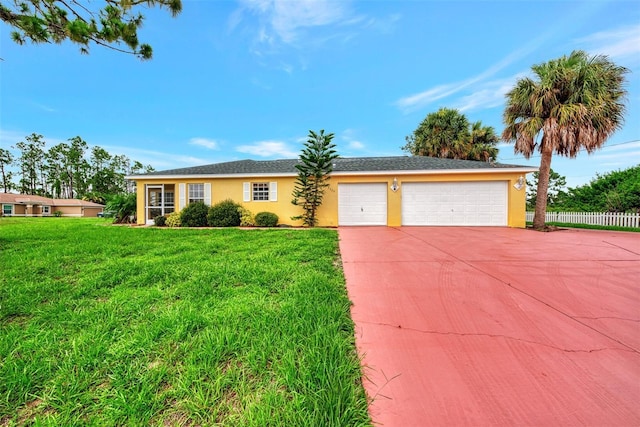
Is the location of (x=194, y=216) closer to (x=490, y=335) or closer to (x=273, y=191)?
(x=273, y=191)

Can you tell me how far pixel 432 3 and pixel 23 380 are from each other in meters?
12.1

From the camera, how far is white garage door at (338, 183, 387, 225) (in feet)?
38.7

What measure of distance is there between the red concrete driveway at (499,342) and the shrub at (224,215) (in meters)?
8.78

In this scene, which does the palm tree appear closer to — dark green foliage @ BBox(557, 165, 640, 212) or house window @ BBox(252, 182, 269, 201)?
dark green foliage @ BBox(557, 165, 640, 212)

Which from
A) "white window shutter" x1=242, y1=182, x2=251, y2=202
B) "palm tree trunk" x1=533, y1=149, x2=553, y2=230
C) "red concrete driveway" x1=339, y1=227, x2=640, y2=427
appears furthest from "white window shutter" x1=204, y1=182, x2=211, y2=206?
"palm tree trunk" x1=533, y1=149, x2=553, y2=230

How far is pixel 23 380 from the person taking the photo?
5.74 ft

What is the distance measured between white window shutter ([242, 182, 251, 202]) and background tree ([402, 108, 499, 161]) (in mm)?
14638

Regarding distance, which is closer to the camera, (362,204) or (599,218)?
(362,204)

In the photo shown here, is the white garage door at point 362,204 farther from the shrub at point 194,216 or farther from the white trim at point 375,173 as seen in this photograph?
the shrub at point 194,216

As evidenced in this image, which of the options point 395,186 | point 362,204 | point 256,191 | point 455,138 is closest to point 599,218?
point 455,138

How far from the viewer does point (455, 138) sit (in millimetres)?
18984

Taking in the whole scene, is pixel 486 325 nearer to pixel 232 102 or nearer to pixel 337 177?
pixel 337 177

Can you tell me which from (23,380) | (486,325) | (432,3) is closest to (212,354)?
(23,380)

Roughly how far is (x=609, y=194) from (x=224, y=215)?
2230cm
